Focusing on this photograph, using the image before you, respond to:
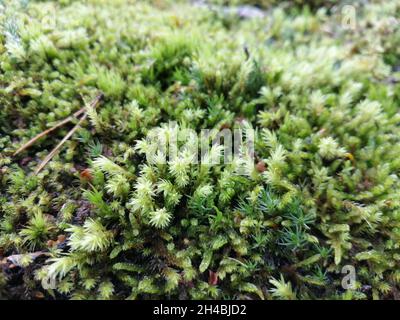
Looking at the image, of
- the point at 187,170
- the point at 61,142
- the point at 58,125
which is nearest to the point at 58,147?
the point at 61,142

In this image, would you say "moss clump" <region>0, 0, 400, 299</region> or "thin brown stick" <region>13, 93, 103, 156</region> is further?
"thin brown stick" <region>13, 93, 103, 156</region>

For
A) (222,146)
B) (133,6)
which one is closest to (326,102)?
(222,146)

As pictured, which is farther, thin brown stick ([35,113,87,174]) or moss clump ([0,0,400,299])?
thin brown stick ([35,113,87,174])

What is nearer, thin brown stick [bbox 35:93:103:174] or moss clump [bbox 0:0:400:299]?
moss clump [bbox 0:0:400:299]

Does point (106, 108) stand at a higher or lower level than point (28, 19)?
Answer: lower

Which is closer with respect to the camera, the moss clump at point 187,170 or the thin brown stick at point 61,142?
the moss clump at point 187,170

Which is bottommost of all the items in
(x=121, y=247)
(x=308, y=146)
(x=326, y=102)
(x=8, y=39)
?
(x=121, y=247)
